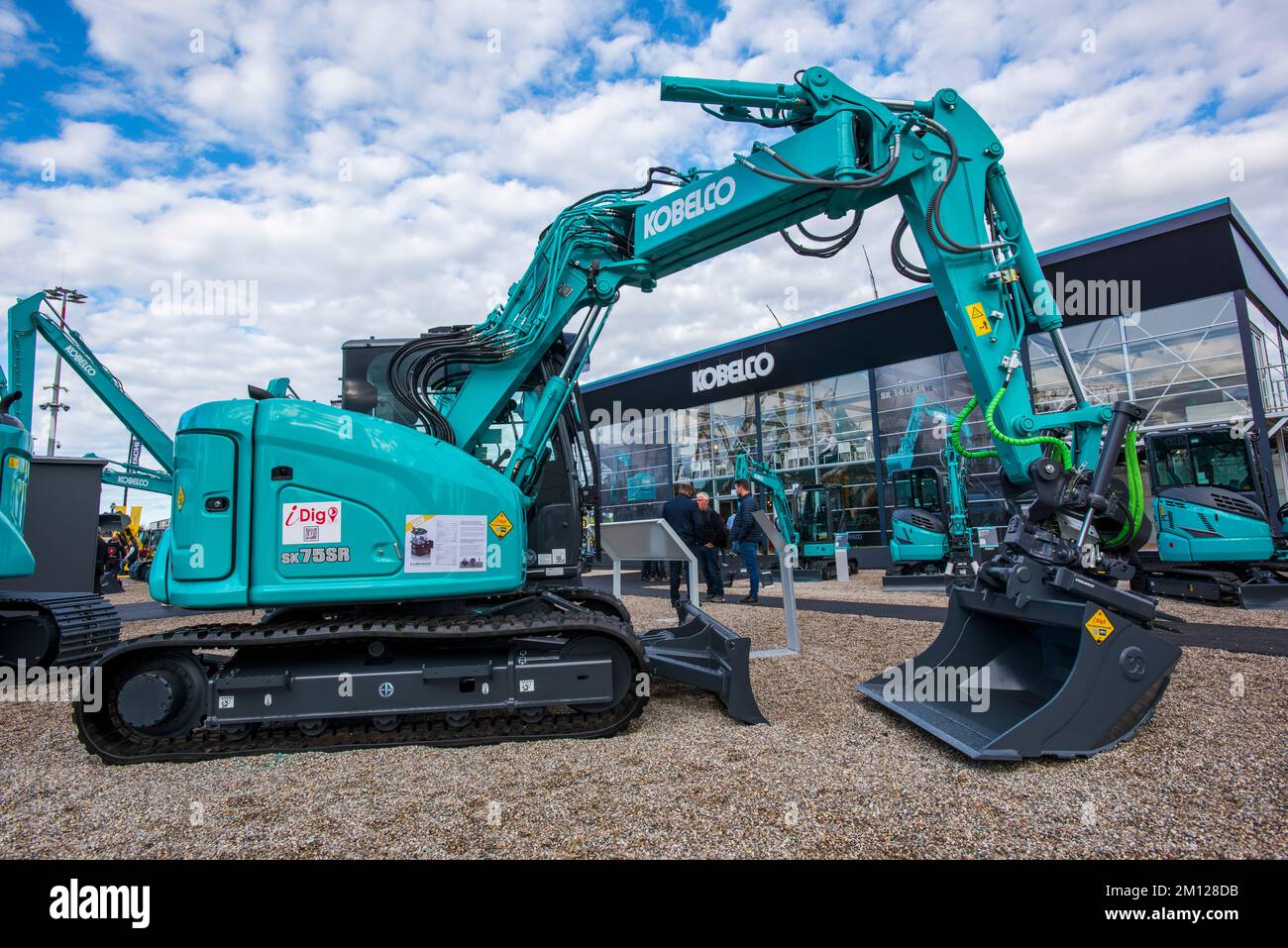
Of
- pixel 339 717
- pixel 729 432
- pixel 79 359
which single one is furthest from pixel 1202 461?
pixel 79 359

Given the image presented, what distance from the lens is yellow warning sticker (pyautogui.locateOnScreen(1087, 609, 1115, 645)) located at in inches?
137

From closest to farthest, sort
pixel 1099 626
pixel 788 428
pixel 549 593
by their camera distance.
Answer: pixel 1099 626 → pixel 549 593 → pixel 788 428

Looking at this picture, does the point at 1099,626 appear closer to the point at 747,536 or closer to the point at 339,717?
the point at 339,717

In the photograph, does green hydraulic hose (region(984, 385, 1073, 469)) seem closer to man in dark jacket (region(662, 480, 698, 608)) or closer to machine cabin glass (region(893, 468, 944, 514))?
man in dark jacket (region(662, 480, 698, 608))

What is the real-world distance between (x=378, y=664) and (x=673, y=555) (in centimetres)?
333

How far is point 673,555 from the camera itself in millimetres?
6805

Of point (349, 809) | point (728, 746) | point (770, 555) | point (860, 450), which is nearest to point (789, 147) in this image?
point (728, 746)

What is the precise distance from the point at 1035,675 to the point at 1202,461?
9.40 m

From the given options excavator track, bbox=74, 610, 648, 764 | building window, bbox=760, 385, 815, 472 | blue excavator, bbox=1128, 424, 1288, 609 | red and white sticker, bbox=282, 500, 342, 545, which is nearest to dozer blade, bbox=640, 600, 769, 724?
excavator track, bbox=74, 610, 648, 764

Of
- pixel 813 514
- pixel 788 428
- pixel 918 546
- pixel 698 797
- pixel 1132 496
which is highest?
pixel 788 428

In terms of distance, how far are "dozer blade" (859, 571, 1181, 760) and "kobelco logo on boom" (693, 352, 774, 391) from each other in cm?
2087

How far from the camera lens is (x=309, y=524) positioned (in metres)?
4.03
